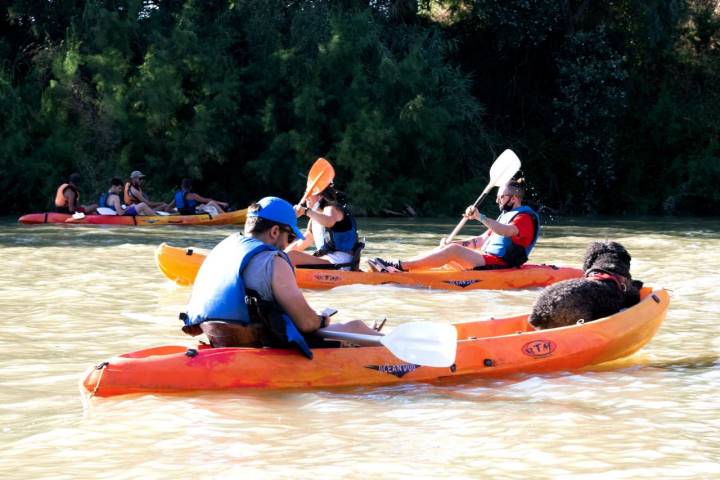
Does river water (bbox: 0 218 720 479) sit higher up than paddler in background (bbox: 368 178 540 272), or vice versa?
paddler in background (bbox: 368 178 540 272)

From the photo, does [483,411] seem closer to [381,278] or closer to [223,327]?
[223,327]

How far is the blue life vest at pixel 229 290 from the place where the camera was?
4.88 meters

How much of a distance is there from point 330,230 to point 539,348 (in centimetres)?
374

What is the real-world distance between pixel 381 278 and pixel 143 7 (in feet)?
54.1

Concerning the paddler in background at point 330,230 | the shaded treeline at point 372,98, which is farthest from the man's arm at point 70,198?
the paddler in background at point 330,230

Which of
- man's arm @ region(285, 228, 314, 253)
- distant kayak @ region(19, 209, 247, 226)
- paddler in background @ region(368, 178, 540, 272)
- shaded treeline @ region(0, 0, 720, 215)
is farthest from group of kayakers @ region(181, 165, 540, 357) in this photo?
shaded treeline @ region(0, 0, 720, 215)

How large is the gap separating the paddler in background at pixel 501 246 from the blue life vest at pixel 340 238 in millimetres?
242

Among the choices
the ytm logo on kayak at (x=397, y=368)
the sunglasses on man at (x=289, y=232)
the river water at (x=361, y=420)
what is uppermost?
the sunglasses on man at (x=289, y=232)

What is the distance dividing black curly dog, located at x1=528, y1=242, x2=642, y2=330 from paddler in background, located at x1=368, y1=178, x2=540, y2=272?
9.23ft

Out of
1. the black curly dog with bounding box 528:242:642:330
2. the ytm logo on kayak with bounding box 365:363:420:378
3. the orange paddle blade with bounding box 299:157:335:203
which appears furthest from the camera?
the orange paddle blade with bounding box 299:157:335:203

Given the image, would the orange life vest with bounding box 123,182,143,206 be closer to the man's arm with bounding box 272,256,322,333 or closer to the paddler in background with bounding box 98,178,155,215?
the paddler in background with bounding box 98,178,155,215

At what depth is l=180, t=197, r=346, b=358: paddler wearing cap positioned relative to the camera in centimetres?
486

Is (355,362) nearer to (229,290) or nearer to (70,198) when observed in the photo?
(229,290)

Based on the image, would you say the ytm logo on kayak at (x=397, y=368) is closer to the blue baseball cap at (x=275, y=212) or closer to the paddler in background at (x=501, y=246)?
the blue baseball cap at (x=275, y=212)
